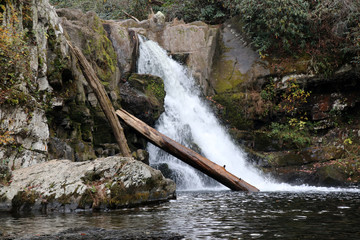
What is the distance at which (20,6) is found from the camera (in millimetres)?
8648

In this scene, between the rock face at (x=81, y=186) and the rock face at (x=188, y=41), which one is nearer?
the rock face at (x=81, y=186)

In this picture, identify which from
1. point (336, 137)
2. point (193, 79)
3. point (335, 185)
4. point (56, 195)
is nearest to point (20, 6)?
point (56, 195)

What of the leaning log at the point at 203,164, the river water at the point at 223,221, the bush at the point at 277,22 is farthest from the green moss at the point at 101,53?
the bush at the point at 277,22

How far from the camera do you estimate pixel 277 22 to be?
15898 mm

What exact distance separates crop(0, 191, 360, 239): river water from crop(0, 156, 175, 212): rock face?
456mm

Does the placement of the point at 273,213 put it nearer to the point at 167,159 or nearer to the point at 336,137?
the point at 167,159

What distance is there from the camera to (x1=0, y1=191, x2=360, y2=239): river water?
158 inches

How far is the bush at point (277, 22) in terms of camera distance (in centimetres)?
1557

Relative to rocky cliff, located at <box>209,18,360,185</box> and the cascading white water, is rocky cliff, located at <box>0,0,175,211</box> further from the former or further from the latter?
rocky cliff, located at <box>209,18,360,185</box>

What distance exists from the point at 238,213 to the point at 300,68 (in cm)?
1153

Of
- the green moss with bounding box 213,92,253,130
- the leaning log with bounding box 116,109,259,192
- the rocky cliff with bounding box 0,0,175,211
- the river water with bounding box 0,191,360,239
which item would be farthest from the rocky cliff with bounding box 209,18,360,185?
the river water with bounding box 0,191,360,239

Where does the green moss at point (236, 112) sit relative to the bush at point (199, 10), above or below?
below

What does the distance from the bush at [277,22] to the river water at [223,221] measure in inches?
430

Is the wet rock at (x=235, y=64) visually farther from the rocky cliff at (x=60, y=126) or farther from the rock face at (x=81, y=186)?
the rock face at (x=81, y=186)
